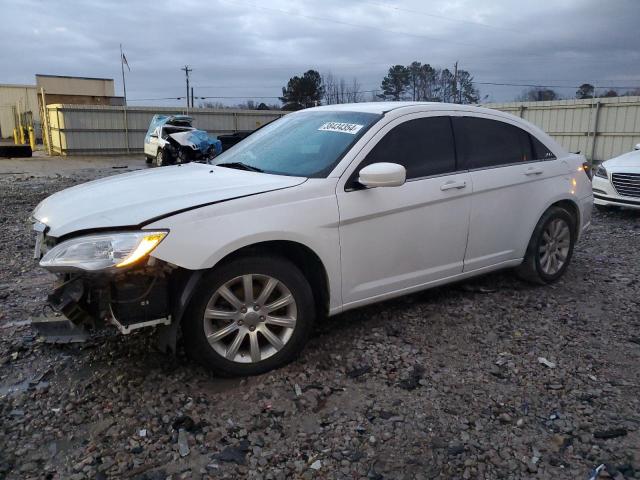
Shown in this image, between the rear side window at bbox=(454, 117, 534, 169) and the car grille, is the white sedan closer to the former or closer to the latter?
the rear side window at bbox=(454, 117, 534, 169)

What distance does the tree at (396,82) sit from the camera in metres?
47.7

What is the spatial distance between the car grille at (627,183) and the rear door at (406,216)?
5917 millimetres

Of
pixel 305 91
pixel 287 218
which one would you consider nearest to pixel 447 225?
pixel 287 218

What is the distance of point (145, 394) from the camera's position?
318cm

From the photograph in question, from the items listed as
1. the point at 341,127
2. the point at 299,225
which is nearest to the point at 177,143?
the point at 341,127

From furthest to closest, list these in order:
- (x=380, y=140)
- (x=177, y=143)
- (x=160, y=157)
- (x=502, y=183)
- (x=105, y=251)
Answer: (x=160, y=157) < (x=177, y=143) < (x=502, y=183) < (x=380, y=140) < (x=105, y=251)

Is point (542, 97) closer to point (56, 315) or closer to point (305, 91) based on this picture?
point (305, 91)

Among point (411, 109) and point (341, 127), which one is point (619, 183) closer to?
point (411, 109)

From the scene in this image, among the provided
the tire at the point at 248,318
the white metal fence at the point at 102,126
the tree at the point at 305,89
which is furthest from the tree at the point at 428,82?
the tire at the point at 248,318

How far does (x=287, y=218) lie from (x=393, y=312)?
61.3 inches

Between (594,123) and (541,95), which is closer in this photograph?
(594,123)

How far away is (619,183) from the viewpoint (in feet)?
29.3

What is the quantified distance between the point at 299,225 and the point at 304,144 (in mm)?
948

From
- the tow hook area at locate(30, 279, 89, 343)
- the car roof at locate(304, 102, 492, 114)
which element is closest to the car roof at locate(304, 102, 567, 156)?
the car roof at locate(304, 102, 492, 114)
